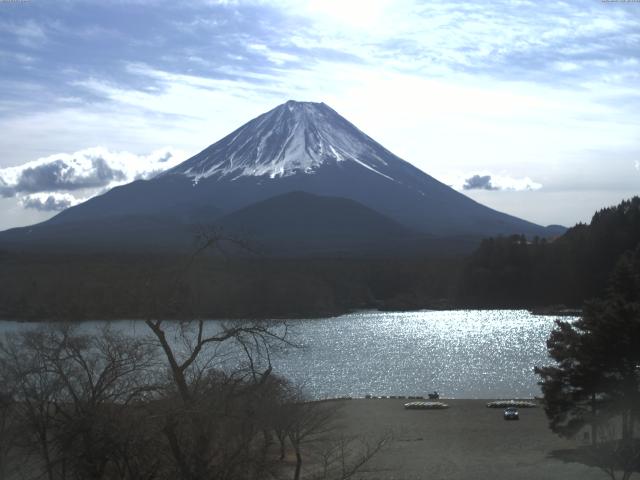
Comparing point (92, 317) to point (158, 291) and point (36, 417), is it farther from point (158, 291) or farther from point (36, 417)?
point (158, 291)

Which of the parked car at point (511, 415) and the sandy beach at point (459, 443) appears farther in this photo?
the parked car at point (511, 415)

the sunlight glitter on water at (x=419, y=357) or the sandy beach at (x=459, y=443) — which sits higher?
the sunlight glitter on water at (x=419, y=357)

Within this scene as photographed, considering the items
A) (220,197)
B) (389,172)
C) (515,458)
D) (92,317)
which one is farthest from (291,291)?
(389,172)

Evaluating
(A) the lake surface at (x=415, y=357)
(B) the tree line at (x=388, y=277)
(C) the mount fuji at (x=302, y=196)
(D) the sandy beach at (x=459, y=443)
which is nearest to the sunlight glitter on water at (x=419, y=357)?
(A) the lake surface at (x=415, y=357)

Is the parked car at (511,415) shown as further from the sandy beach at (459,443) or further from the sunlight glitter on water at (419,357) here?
the sunlight glitter on water at (419,357)

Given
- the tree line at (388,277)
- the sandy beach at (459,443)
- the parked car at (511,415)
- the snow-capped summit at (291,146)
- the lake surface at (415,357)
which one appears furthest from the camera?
the snow-capped summit at (291,146)

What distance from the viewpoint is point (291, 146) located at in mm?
121000

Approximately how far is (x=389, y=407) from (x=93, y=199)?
105 meters

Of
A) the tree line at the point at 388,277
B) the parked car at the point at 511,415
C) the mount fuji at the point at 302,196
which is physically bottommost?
the parked car at the point at 511,415

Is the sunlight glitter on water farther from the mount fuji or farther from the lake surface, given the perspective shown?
the mount fuji

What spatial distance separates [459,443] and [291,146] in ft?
349

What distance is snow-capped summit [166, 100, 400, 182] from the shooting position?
4710 inches

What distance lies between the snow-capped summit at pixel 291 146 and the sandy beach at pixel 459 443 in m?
100

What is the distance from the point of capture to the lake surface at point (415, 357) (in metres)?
24.7
